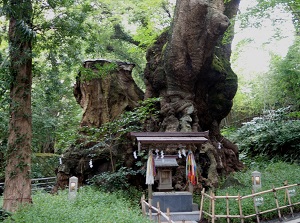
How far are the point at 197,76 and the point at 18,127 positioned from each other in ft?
25.4

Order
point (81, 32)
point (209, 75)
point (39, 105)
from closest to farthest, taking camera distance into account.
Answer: point (81, 32) < point (209, 75) < point (39, 105)

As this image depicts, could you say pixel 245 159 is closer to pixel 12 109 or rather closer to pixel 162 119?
pixel 162 119

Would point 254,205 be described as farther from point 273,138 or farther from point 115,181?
point 273,138

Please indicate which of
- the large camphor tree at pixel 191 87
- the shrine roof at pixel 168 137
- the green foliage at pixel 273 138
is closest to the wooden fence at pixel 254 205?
the shrine roof at pixel 168 137

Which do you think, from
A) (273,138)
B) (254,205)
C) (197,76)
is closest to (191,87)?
(197,76)

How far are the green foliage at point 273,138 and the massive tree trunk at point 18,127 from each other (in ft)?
41.4

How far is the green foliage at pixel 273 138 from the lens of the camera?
15993 millimetres

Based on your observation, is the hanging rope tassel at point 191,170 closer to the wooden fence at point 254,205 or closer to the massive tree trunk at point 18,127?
the wooden fence at point 254,205

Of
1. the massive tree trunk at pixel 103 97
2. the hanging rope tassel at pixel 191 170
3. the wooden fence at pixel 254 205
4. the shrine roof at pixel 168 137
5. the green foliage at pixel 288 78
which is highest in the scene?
the green foliage at pixel 288 78

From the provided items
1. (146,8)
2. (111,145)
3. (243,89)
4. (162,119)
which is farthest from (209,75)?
(243,89)

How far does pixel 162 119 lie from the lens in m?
13.5

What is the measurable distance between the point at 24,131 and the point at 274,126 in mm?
14458

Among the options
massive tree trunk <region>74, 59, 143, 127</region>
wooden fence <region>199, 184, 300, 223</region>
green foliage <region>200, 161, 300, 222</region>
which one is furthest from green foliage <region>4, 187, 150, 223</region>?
massive tree trunk <region>74, 59, 143, 127</region>

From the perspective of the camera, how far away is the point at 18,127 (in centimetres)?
818
